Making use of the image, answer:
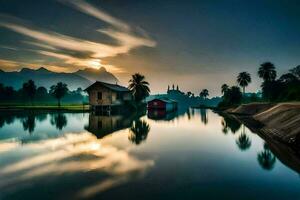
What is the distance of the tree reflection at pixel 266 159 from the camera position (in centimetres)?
1845

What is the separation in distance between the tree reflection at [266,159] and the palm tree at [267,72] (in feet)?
320

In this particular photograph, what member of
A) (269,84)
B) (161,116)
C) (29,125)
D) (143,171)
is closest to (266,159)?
(143,171)

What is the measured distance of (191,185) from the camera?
13867mm

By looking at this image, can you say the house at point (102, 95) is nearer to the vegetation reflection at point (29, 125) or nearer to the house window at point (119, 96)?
the house window at point (119, 96)

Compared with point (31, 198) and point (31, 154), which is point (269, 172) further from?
point (31, 154)

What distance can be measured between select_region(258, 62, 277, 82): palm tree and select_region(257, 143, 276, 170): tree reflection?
97.4 meters

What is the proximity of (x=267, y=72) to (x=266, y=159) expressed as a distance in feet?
335

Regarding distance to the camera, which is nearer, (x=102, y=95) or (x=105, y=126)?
(x=105, y=126)

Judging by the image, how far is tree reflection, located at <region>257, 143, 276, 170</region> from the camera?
1845 cm

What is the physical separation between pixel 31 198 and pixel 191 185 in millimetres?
8690

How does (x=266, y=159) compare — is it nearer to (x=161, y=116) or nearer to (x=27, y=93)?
(x=161, y=116)

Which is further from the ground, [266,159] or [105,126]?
[105,126]

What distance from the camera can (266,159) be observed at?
20.6m

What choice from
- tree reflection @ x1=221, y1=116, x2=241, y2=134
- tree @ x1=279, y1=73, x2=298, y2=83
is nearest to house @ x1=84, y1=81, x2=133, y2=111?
tree reflection @ x1=221, y1=116, x2=241, y2=134
